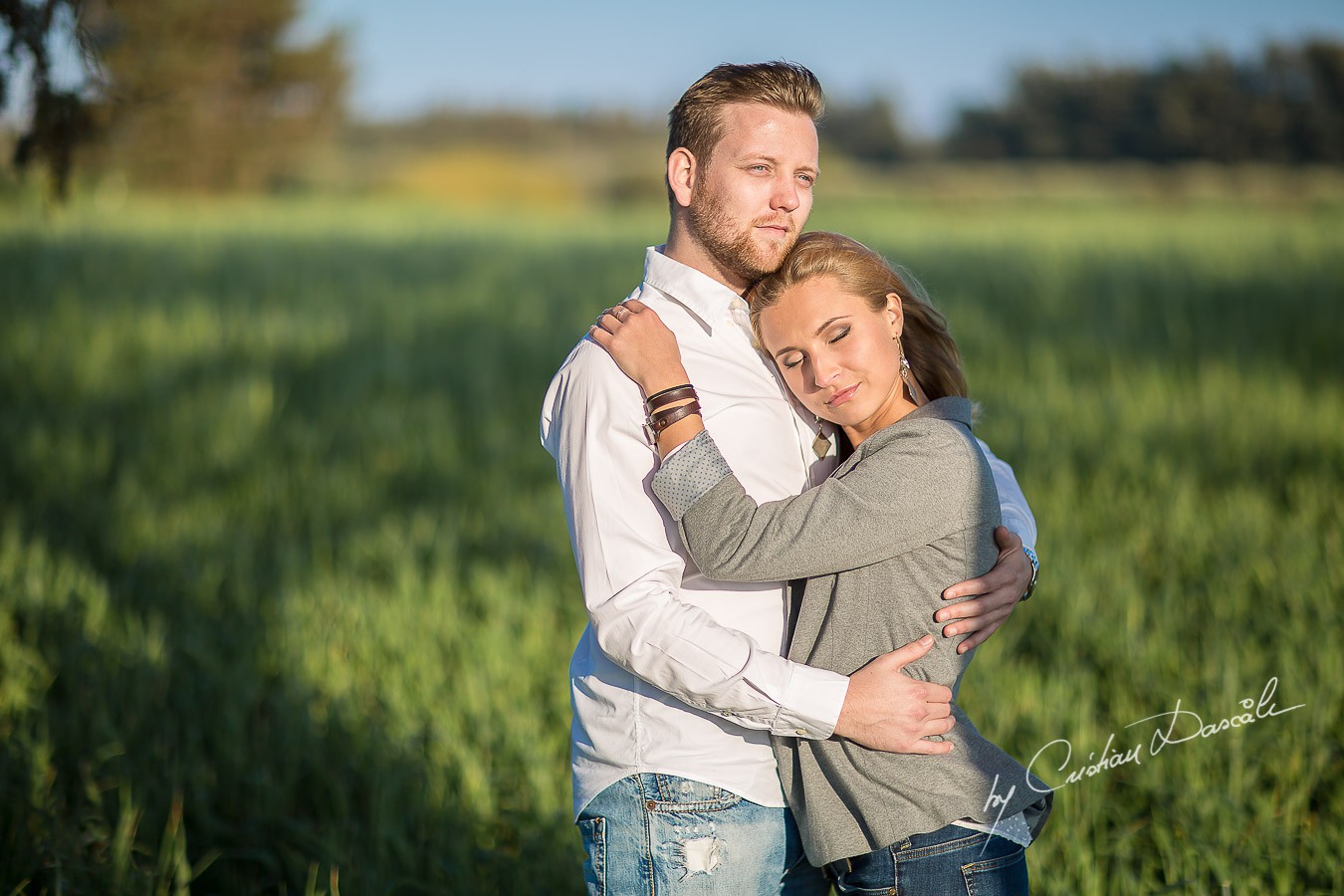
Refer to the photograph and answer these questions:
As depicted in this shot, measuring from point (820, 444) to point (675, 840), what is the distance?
78 centimetres

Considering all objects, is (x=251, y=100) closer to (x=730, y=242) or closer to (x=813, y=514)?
(x=730, y=242)

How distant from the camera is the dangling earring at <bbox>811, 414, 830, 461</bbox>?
79.8 inches

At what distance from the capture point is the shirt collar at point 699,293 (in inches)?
73.8

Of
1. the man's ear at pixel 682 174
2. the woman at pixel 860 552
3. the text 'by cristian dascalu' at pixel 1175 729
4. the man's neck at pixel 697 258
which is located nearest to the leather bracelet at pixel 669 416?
the woman at pixel 860 552

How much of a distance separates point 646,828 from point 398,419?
628 cm

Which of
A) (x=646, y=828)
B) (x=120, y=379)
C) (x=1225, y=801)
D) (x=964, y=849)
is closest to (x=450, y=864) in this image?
(x=646, y=828)

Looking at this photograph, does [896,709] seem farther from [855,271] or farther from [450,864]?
[450,864]

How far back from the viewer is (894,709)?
1678mm

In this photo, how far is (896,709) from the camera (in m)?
1.68

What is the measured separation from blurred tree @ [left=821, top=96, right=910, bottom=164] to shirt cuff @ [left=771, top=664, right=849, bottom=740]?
41442mm

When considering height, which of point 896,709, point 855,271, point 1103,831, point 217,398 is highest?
point 217,398

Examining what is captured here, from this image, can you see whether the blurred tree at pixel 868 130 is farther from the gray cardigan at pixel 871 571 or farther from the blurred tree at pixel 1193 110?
the gray cardigan at pixel 871 571

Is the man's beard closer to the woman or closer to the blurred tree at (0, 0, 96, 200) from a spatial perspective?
the woman

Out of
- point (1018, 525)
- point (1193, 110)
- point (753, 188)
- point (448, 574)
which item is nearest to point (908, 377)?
point (1018, 525)
